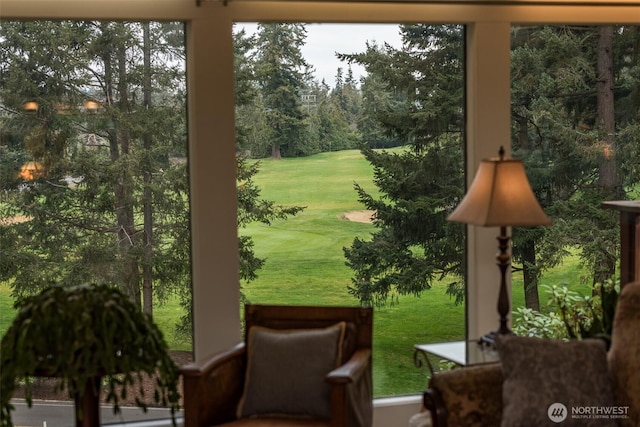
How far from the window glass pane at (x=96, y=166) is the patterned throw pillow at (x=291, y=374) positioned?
73 cm

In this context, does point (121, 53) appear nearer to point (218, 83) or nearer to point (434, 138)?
point (218, 83)

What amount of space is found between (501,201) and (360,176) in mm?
1180

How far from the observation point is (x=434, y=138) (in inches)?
191

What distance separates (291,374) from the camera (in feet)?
12.7

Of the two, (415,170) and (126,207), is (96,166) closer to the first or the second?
(126,207)

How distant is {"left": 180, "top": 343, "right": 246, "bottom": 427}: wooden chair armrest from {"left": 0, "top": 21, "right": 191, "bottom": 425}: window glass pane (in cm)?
66

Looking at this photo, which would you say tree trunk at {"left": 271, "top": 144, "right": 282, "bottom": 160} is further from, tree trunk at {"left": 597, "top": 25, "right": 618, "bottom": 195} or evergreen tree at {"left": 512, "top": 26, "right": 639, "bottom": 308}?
tree trunk at {"left": 597, "top": 25, "right": 618, "bottom": 195}

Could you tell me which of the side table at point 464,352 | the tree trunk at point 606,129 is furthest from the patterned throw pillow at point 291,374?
the tree trunk at point 606,129

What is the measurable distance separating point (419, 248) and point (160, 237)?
1.40 metres

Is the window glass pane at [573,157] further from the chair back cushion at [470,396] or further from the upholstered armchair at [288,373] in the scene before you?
the chair back cushion at [470,396]

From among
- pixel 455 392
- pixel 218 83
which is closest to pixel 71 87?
pixel 218 83

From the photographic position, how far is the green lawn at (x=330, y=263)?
4.65 m

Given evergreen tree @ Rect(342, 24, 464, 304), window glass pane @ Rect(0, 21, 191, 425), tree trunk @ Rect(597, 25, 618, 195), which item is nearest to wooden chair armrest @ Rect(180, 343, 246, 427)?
window glass pane @ Rect(0, 21, 191, 425)

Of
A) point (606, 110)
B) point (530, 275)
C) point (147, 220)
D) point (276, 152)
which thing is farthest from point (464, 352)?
point (606, 110)
